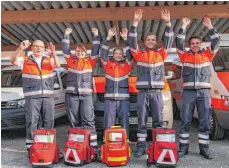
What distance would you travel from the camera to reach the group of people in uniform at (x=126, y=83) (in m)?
5.27

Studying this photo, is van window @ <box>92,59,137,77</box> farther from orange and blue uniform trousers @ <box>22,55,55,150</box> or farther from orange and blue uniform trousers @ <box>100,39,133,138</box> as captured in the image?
orange and blue uniform trousers @ <box>22,55,55,150</box>

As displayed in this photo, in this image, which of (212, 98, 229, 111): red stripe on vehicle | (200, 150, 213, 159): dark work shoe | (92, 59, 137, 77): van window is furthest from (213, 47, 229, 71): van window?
(200, 150, 213, 159): dark work shoe

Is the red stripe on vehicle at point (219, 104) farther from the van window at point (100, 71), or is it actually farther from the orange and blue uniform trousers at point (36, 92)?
the orange and blue uniform trousers at point (36, 92)

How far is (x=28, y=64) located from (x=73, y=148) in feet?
4.84

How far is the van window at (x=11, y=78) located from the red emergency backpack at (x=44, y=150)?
241cm

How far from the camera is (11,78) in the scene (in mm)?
7402

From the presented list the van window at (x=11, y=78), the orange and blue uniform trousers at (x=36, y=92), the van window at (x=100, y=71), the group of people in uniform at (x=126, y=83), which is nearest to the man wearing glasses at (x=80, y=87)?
the group of people in uniform at (x=126, y=83)

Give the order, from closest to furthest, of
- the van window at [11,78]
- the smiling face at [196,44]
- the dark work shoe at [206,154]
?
the dark work shoe at [206,154], the smiling face at [196,44], the van window at [11,78]

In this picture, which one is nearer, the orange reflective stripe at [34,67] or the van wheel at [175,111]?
the orange reflective stripe at [34,67]

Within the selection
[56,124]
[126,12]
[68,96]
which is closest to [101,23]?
[126,12]

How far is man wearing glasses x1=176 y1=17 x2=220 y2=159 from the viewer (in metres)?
5.26

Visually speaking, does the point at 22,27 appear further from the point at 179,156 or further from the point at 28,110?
the point at 179,156

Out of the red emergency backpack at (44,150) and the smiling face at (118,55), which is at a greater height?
the smiling face at (118,55)

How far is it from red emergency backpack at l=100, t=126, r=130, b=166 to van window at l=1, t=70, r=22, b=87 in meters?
2.94
